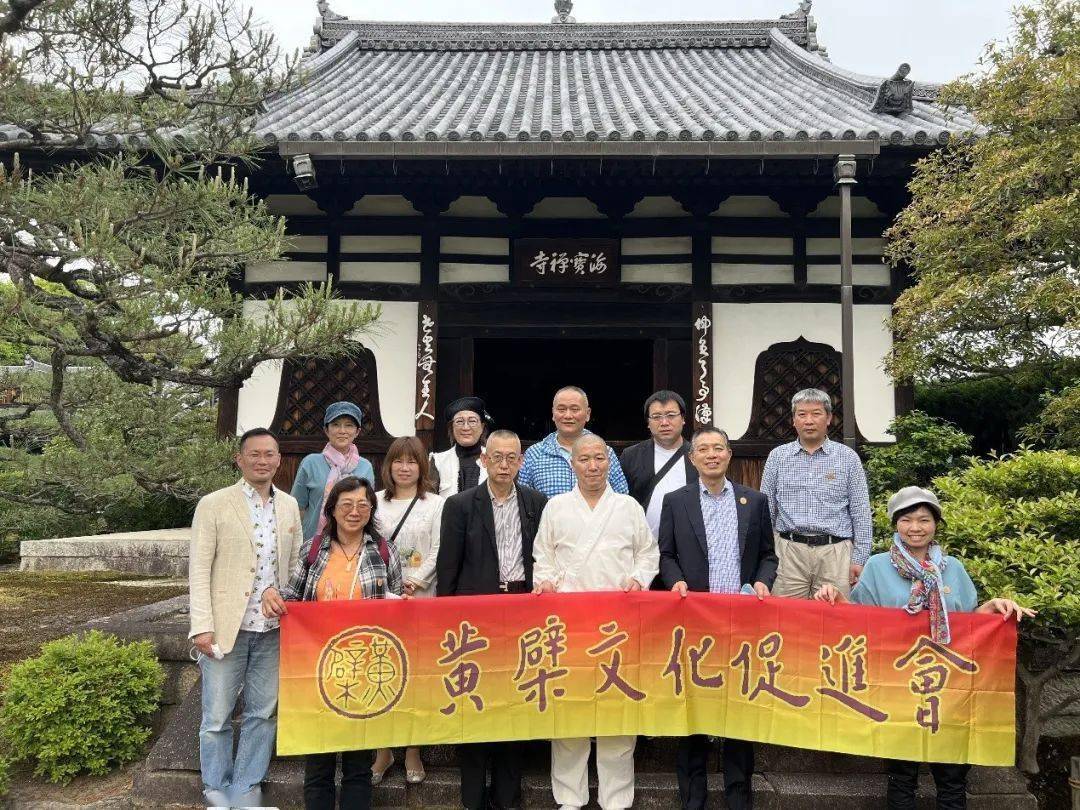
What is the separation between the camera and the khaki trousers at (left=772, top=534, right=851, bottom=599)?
441 cm

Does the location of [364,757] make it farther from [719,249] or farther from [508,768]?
[719,249]

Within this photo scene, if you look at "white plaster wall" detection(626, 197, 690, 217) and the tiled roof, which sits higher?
the tiled roof

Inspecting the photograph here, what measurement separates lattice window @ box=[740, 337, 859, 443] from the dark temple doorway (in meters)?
6.09

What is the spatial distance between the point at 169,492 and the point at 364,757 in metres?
4.14

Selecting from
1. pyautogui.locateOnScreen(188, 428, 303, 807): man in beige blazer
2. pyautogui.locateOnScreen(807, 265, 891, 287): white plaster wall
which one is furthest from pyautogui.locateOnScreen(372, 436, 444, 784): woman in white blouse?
pyautogui.locateOnScreen(807, 265, 891, 287): white plaster wall

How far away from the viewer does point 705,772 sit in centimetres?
403

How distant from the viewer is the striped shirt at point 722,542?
4.21 m

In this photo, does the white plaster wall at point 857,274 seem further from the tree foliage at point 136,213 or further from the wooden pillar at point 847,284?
the tree foliage at point 136,213

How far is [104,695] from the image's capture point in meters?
4.63

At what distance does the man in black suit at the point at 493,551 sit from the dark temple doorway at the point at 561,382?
409 inches

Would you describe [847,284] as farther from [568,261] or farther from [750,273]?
[568,261]

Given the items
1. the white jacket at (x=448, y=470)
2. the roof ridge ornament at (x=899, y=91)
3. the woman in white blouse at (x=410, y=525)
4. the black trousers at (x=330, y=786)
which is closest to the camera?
the black trousers at (x=330, y=786)

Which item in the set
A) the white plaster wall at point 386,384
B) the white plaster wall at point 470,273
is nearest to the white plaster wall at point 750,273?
A: the white plaster wall at point 470,273

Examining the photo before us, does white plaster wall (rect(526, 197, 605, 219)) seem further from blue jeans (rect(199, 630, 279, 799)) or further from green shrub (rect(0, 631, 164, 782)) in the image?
green shrub (rect(0, 631, 164, 782))
